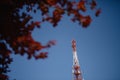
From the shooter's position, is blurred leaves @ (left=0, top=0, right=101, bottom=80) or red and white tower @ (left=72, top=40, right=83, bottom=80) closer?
blurred leaves @ (left=0, top=0, right=101, bottom=80)

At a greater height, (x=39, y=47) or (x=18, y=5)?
(x=18, y=5)

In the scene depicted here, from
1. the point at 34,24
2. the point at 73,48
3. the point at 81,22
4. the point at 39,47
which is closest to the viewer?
the point at 39,47

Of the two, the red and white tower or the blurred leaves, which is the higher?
the red and white tower

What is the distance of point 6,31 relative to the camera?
526 centimetres

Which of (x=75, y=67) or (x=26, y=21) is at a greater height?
(x=75, y=67)

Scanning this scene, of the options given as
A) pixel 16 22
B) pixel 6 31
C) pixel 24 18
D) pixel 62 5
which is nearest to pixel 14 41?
pixel 6 31

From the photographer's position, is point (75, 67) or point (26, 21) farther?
point (75, 67)

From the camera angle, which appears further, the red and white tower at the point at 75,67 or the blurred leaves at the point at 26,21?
the red and white tower at the point at 75,67

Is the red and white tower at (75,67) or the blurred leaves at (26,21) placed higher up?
the red and white tower at (75,67)

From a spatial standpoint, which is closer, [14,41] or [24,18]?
[14,41]

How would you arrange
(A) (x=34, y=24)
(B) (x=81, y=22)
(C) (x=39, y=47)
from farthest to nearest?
(A) (x=34, y=24)
(B) (x=81, y=22)
(C) (x=39, y=47)

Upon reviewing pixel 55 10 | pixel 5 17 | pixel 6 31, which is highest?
pixel 55 10

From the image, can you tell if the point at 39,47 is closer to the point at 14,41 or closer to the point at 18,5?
the point at 14,41

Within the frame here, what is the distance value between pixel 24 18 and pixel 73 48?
1058 inches
